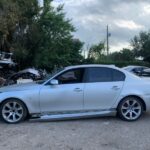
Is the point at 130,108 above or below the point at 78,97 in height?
below

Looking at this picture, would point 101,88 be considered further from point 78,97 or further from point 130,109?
point 130,109

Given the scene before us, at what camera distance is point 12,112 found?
10.3 m

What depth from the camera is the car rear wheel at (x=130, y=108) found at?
413 inches

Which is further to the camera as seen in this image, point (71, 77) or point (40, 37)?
point (40, 37)

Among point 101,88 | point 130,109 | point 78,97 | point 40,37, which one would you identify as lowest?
point 130,109

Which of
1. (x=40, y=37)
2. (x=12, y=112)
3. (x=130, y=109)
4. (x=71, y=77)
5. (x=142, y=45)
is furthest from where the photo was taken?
(x=142, y=45)

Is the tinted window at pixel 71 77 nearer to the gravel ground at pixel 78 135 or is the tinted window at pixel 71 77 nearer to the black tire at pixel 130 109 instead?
the gravel ground at pixel 78 135

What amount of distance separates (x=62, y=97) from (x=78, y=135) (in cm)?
187

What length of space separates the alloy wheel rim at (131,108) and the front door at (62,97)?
3.77 ft

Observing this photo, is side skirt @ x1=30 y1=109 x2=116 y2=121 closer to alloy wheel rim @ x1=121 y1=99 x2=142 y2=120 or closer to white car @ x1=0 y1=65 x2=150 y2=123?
white car @ x1=0 y1=65 x2=150 y2=123

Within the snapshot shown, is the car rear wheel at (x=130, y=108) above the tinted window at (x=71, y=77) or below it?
below

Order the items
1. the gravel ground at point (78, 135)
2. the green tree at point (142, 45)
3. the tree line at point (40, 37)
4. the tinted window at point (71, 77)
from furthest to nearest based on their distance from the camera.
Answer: the green tree at point (142, 45)
the tree line at point (40, 37)
the tinted window at point (71, 77)
the gravel ground at point (78, 135)

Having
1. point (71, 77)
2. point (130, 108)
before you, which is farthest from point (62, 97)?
point (130, 108)

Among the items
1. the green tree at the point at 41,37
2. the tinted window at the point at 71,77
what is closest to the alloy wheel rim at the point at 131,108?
the tinted window at the point at 71,77
